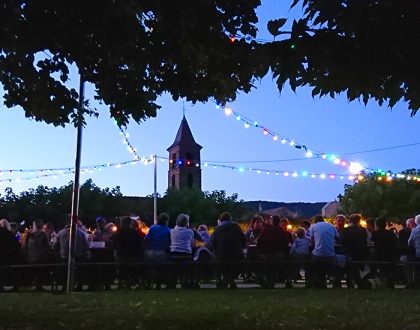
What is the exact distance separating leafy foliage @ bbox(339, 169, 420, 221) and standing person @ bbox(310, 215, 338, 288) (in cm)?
4565

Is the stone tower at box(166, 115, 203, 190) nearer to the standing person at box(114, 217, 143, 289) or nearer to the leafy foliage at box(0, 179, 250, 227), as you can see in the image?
the leafy foliage at box(0, 179, 250, 227)

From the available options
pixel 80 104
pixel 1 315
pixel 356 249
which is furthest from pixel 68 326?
pixel 356 249

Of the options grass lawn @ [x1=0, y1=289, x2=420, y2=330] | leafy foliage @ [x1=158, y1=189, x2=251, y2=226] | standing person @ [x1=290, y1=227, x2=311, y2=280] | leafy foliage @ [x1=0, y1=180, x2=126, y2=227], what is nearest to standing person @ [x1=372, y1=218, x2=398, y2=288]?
standing person @ [x1=290, y1=227, x2=311, y2=280]

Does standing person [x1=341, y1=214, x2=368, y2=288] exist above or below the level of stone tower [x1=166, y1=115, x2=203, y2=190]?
below

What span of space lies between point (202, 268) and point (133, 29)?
7.17 meters

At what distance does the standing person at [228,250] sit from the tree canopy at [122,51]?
16.1 feet

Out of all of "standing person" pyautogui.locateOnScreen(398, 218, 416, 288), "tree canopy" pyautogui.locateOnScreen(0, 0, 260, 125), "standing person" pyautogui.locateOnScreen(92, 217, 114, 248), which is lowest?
"standing person" pyautogui.locateOnScreen(398, 218, 416, 288)

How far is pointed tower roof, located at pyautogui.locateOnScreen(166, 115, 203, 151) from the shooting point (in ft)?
271

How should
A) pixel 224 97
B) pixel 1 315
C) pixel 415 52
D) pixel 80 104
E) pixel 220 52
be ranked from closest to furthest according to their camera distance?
pixel 415 52, pixel 220 52, pixel 1 315, pixel 224 97, pixel 80 104

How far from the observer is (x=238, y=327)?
6121 millimetres

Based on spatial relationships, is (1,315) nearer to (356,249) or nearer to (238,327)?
(238,327)

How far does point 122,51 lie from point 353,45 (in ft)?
10.5

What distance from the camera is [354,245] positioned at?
1314 cm

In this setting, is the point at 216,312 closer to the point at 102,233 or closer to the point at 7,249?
the point at 102,233
